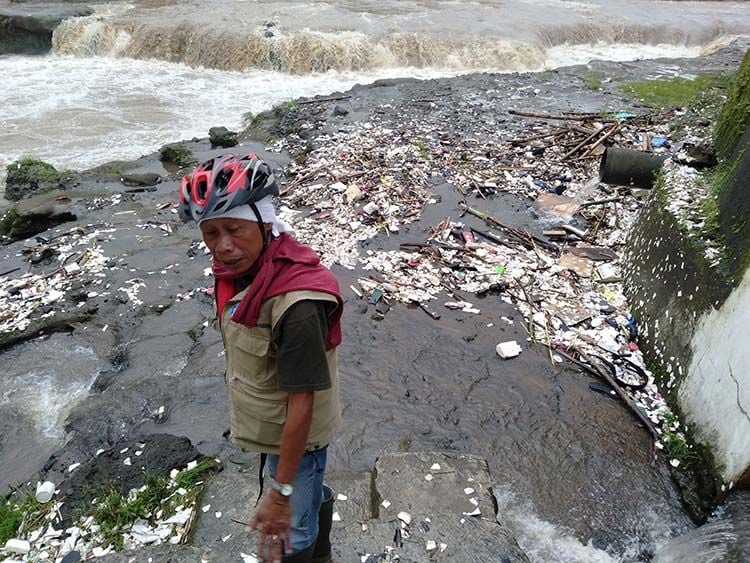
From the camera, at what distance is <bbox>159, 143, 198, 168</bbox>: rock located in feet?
33.7

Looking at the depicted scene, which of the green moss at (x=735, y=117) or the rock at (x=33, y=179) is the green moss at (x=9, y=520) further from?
the rock at (x=33, y=179)

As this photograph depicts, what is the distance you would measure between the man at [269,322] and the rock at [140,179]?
8121mm

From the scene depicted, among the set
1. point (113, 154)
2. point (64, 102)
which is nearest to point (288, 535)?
point (113, 154)

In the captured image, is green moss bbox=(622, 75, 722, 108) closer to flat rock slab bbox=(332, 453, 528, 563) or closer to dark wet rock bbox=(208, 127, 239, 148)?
dark wet rock bbox=(208, 127, 239, 148)

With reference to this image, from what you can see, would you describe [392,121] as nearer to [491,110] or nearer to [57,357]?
[491,110]

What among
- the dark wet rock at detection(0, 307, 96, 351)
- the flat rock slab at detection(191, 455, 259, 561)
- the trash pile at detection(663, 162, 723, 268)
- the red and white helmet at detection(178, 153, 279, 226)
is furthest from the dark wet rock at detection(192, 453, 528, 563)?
the dark wet rock at detection(0, 307, 96, 351)

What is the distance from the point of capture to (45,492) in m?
3.50

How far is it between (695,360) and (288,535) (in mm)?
3345

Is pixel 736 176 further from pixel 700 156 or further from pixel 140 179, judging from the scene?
pixel 140 179

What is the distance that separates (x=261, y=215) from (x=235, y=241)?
126 millimetres

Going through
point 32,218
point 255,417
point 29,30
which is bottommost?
point 32,218

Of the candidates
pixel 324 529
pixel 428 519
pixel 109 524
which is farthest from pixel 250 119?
pixel 324 529

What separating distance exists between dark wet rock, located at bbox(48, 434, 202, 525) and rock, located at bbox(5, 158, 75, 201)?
23.1 ft

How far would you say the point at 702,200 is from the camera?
4.76m
